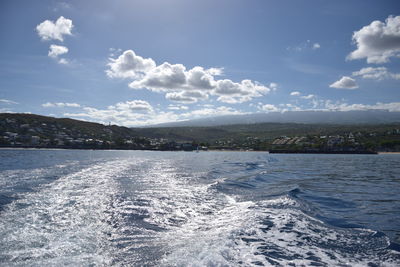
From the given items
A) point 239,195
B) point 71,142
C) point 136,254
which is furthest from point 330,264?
point 71,142

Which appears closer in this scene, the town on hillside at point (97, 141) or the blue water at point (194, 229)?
the blue water at point (194, 229)

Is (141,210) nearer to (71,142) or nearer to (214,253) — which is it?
(214,253)

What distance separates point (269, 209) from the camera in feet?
36.0

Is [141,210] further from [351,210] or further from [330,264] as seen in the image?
[351,210]

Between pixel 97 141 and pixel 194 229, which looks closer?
pixel 194 229

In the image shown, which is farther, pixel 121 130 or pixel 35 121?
pixel 121 130

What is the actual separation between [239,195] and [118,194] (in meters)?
6.97

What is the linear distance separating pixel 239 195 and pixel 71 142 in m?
124

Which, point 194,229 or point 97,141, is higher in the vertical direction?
point 194,229

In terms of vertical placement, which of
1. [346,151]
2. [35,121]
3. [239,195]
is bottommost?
[346,151]

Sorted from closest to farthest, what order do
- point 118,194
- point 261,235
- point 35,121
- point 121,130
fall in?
point 261,235
point 118,194
point 35,121
point 121,130

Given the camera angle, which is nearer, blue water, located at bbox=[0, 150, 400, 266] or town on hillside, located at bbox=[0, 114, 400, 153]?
blue water, located at bbox=[0, 150, 400, 266]

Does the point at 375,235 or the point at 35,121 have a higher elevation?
the point at 35,121

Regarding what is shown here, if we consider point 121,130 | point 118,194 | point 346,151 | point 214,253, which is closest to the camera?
point 214,253
